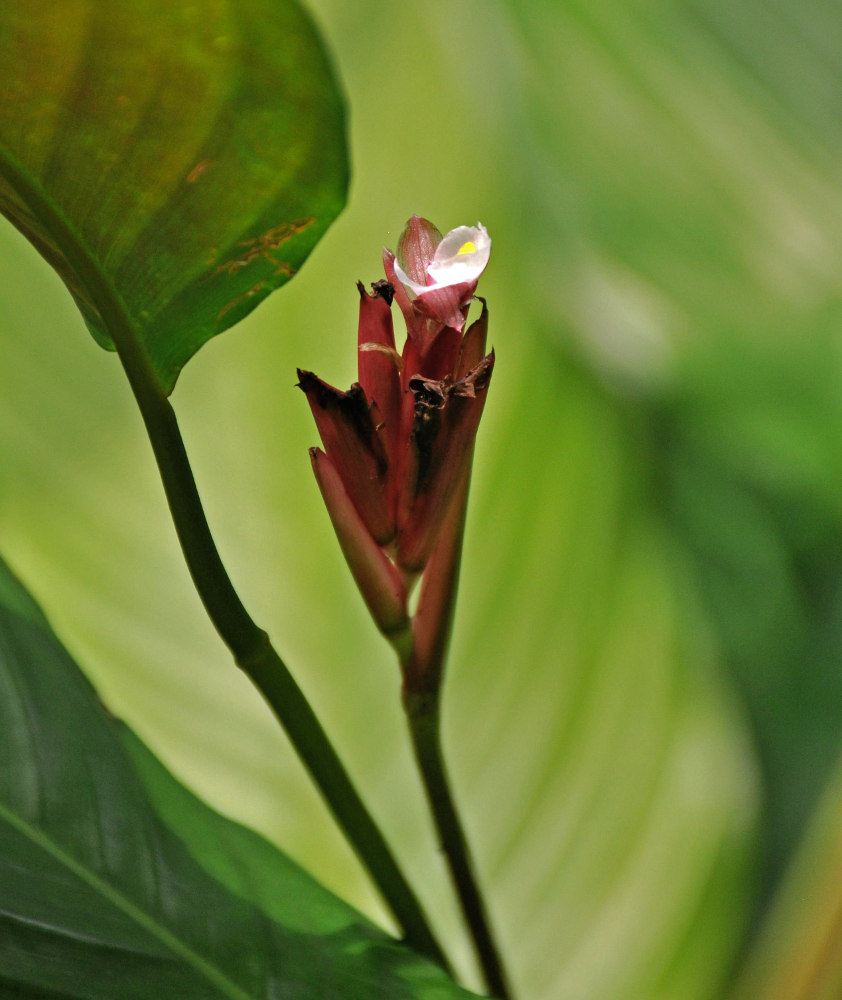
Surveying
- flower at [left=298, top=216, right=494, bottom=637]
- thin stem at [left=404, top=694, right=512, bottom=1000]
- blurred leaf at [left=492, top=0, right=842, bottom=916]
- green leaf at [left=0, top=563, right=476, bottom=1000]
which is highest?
blurred leaf at [left=492, top=0, right=842, bottom=916]

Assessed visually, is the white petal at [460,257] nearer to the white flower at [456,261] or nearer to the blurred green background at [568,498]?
the white flower at [456,261]

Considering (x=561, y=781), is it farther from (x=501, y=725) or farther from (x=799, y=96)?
(x=799, y=96)

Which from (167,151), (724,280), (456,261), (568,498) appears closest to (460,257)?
(456,261)

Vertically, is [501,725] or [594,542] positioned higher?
[594,542]

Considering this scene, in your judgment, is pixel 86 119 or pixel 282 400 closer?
pixel 86 119

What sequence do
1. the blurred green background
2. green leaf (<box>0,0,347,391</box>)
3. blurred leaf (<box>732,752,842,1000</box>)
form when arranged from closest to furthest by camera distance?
1. green leaf (<box>0,0,347,391</box>)
2. blurred leaf (<box>732,752,842,1000</box>)
3. the blurred green background

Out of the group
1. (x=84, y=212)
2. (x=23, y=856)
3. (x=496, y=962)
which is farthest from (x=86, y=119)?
(x=496, y=962)

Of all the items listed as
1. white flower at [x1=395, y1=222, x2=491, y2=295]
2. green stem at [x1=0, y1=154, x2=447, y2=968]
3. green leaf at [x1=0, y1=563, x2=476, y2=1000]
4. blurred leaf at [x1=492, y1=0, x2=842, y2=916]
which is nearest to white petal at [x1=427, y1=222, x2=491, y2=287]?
white flower at [x1=395, y1=222, x2=491, y2=295]

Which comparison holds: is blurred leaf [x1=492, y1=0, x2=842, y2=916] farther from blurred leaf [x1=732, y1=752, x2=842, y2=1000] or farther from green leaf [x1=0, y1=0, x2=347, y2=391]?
green leaf [x1=0, y1=0, x2=347, y2=391]
